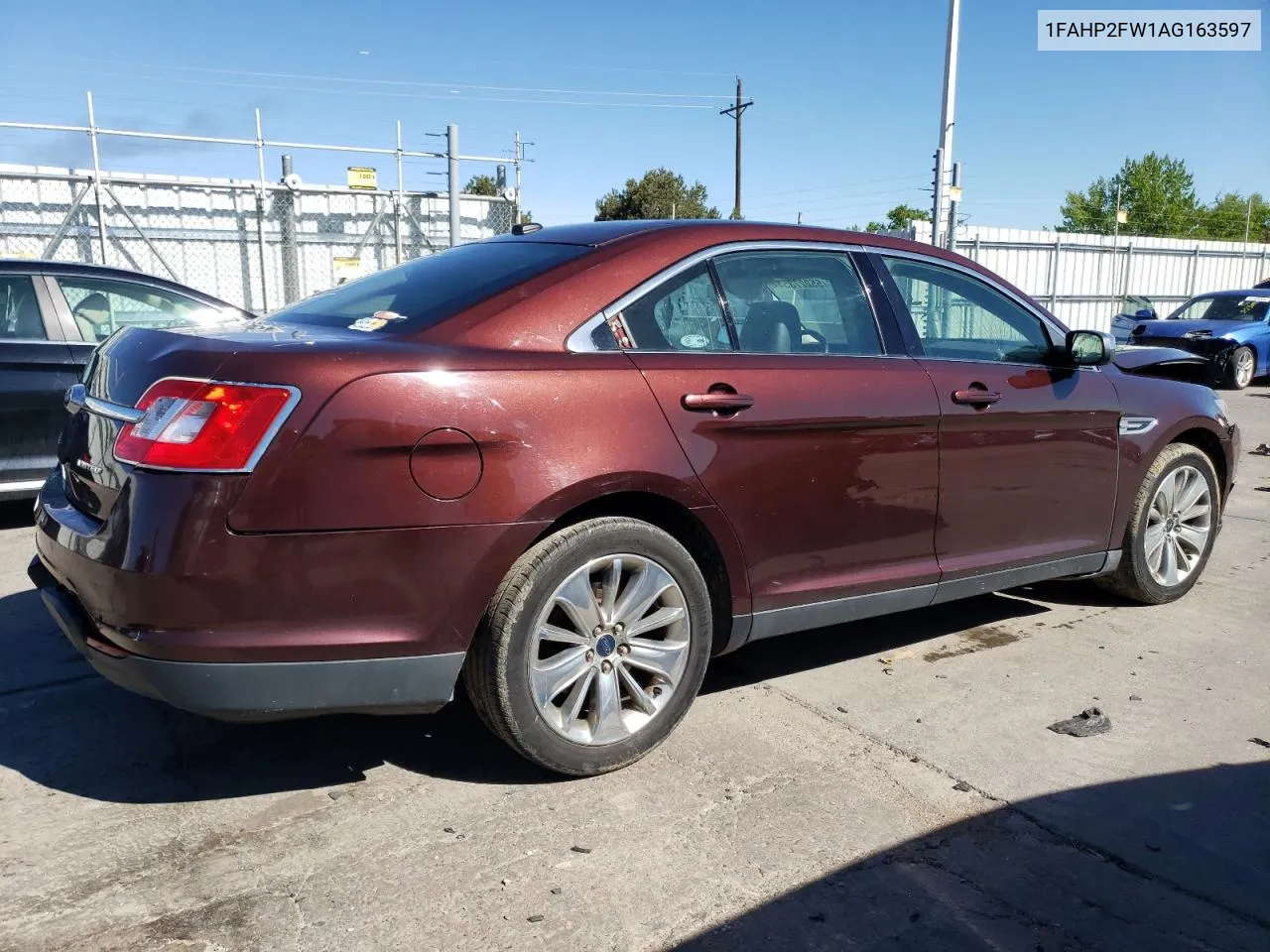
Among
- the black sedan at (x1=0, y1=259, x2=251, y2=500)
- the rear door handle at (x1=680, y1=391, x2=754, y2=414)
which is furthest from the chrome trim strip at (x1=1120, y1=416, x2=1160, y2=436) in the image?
the black sedan at (x1=0, y1=259, x2=251, y2=500)

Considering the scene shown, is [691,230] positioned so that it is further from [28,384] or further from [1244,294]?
[1244,294]

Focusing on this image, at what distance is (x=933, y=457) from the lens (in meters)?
3.75

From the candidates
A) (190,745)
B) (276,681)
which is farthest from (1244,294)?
(276,681)

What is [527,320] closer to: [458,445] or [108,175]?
[458,445]

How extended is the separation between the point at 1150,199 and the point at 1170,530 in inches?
2824

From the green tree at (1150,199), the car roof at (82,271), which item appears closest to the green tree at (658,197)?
the green tree at (1150,199)

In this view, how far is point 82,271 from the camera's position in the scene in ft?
20.4

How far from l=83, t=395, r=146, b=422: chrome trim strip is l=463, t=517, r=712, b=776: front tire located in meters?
1.04

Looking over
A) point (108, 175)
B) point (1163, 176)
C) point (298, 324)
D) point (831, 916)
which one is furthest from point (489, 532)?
point (1163, 176)

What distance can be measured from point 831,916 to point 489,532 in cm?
127

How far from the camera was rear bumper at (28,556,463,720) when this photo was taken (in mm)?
2564

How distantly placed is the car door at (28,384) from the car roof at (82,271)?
0.24 ft

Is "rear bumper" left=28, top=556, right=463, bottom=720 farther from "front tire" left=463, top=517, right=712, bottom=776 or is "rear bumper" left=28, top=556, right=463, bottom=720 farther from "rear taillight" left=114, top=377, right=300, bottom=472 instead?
"rear taillight" left=114, top=377, right=300, bottom=472

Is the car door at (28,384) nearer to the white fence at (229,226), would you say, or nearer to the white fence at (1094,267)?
the white fence at (229,226)
